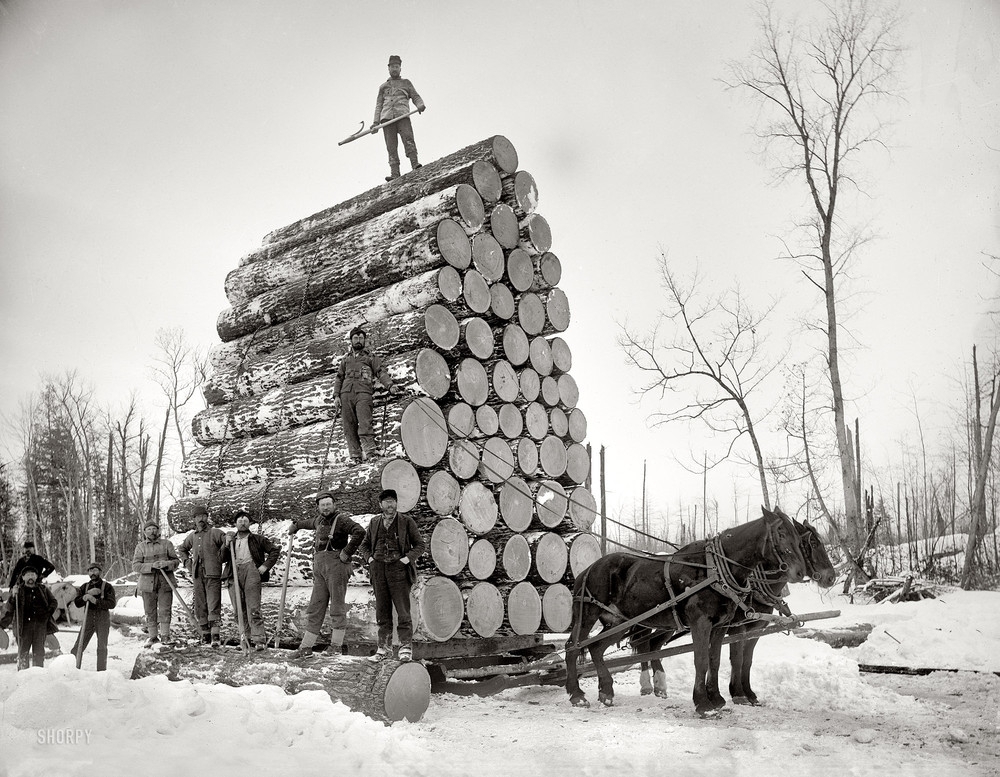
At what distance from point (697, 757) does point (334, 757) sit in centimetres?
236

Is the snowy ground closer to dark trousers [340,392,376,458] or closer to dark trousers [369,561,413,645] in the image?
dark trousers [369,561,413,645]

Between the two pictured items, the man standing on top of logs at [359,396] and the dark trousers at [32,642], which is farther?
the dark trousers at [32,642]

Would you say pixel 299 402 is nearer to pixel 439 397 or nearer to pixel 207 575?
pixel 439 397

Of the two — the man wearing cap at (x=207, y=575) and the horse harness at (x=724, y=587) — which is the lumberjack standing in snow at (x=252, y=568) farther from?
the horse harness at (x=724, y=587)

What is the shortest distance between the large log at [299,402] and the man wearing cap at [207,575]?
5.40 ft

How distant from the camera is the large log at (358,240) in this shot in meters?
→ 9.45

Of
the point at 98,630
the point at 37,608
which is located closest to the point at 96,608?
the point at 98,630

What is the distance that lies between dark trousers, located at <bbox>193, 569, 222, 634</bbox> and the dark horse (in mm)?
4189

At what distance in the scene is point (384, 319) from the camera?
9.25 meters

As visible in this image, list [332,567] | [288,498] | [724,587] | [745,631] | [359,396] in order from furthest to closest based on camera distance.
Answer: [288,498] → [359,396] → [332,567] → [745,631] → [724,587]

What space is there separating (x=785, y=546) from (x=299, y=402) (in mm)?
6195

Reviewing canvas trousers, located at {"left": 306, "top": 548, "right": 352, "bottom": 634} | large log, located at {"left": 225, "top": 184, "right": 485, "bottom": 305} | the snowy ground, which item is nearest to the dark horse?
the snowy ground

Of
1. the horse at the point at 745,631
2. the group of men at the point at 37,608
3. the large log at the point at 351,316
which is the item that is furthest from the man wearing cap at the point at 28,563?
the horse at the point at 745,631

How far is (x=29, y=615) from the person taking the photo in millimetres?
9758
